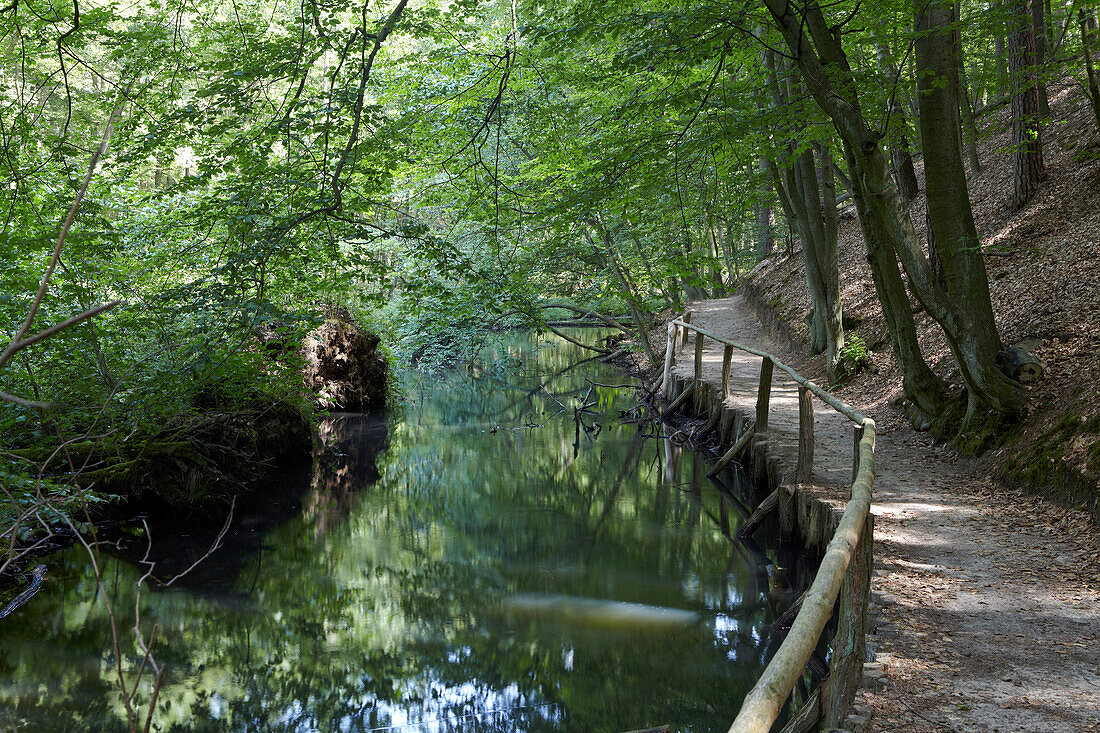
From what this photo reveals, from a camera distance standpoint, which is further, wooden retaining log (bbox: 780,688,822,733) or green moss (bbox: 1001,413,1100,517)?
green moss (bbox: 1001,413,1100,517)

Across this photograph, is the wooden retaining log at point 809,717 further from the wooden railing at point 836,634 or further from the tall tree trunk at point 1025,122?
the tall tree trunk at point 1025,122

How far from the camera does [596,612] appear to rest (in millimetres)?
7246

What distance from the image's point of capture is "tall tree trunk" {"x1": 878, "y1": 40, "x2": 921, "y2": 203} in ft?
27.8

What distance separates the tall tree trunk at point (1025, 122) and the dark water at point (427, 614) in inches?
271

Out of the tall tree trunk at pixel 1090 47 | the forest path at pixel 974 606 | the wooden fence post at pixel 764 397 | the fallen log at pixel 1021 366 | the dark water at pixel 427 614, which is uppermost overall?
the tall tree trunk at pixel 1090 47

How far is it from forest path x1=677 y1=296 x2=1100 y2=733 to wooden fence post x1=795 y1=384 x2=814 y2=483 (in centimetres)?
20

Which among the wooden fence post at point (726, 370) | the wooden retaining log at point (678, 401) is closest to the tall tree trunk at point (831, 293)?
the wooden fence post at point (726, 370)

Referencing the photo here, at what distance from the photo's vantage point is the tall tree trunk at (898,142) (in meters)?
8.47

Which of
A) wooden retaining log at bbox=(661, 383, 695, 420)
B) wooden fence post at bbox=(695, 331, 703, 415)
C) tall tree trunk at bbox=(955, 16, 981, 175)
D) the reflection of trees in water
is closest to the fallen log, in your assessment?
tall tree trunk at bbox=(955, 16, 981, 175)

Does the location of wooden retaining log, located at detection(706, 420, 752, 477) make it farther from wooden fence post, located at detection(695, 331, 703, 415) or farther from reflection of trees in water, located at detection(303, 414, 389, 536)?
reflection of trees in water, located at detection(303, 414, 389, 536)

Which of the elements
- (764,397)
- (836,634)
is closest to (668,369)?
Answer: (764,397)

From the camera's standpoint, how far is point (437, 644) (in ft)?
22.7

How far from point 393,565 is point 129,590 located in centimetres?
282

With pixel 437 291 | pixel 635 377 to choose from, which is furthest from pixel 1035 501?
pixel 635 377
